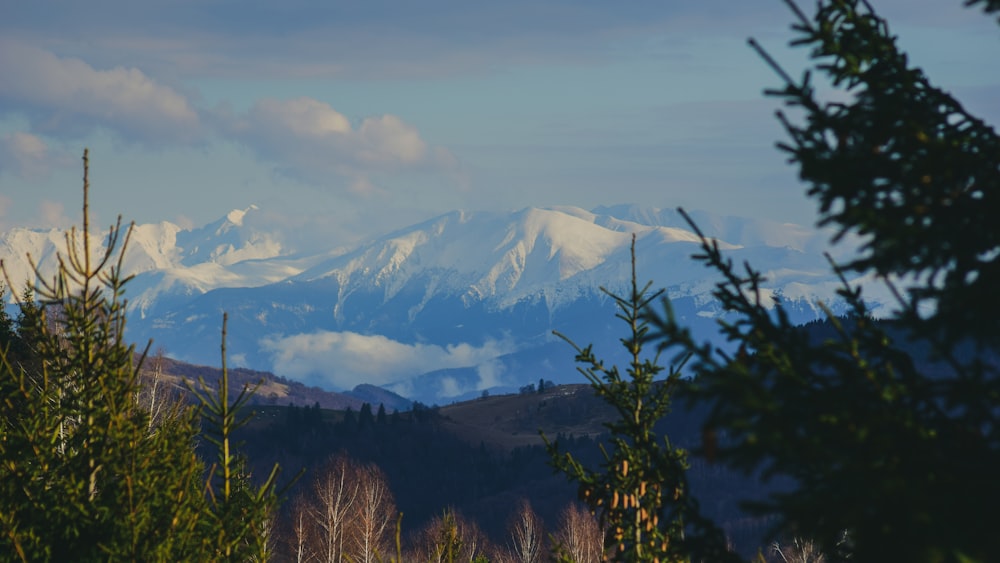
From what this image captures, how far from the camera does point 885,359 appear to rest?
7012 millimetres

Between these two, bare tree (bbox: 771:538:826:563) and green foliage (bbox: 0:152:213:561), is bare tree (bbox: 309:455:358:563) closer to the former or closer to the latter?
bare tree (bbox: 771:538:826:563)

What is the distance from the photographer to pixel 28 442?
1348 cm

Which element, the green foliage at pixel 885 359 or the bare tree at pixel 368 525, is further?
the bare tree at pixel 368 525

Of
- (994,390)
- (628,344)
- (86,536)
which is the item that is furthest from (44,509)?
(994,390)

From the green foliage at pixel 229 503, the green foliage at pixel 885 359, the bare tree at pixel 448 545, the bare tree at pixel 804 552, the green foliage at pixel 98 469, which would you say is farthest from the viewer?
the bare tree at pixel 804 552

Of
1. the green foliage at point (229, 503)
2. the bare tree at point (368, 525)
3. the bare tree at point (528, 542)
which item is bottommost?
the bare tree at point (528, 542)

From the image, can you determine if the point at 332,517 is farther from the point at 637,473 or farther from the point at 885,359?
the point at 885,359

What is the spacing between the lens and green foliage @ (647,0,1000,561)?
17.5 feet

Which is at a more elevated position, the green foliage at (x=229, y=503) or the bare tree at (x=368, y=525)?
the green foliage at (x=229, y=503)

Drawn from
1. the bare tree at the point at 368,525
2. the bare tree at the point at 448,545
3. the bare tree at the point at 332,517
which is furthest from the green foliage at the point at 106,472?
the bare tree at the point at 332,517

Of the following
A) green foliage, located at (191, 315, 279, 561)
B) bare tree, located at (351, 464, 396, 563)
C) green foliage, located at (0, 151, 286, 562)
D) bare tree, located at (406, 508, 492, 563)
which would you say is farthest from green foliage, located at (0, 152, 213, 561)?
bare tree, located at (351, 464, 396, 563)

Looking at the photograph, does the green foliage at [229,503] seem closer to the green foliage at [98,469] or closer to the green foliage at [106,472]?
the green foliage at [106,472]

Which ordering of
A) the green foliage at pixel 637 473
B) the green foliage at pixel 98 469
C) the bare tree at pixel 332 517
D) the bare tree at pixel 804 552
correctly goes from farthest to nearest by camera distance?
the bare tree at pixel 332 517 → the bare tree at pixel 804 552 → the green foliage at pixel 98 469 → the green foliage at pixel 637 473

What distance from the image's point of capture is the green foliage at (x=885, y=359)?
17.5ft
